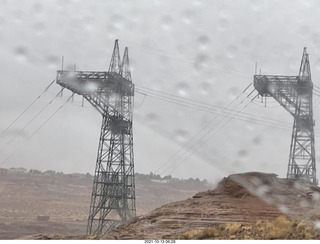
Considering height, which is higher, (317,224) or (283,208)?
(283,208)

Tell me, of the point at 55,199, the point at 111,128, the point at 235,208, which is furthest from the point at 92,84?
the point at 55,199

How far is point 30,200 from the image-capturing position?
329ft

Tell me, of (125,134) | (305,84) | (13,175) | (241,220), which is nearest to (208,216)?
(241,220)

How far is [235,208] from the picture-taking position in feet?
70.0

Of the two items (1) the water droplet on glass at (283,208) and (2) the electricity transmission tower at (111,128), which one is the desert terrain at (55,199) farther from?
(1) the water droplet on glass at (283,208)

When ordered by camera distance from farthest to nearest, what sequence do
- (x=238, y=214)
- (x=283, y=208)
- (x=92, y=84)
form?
1. (x=92, y=84)
2. (x=283, y=208)
3. (x=238, y=214)

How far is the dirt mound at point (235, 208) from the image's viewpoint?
2005 cm

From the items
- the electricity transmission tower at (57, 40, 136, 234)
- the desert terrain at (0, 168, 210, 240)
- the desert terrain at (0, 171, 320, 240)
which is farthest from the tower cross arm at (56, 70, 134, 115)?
the desert terrain at (0, 168, 210, 240)

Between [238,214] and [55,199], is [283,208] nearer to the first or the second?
[238,214]

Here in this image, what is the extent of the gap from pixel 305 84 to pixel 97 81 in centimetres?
1944

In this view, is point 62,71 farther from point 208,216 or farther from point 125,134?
point 208,216

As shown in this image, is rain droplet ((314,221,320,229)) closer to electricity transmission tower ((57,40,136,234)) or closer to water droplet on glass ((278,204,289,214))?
water droplet on glass ((278,204,289,214))

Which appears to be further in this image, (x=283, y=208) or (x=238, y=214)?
(x=283, y=208)

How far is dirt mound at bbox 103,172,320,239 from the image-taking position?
20.0m
